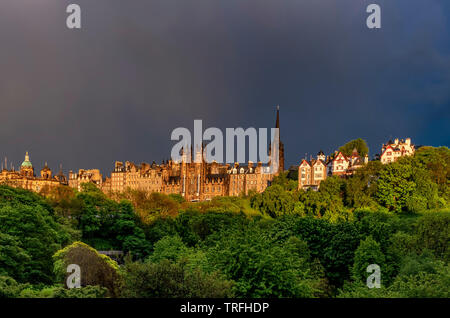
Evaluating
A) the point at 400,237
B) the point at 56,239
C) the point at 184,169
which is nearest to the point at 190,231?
the point at 56,239

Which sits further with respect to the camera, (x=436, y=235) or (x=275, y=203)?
(x=275, y=203)

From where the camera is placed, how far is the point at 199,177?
150875 millimetres

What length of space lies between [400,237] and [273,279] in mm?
21799

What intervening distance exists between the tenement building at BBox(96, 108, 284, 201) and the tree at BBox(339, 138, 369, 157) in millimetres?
23489

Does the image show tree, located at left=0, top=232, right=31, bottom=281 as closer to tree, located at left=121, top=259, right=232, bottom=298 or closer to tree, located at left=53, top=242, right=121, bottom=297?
tree, located at left=53, top=242, right=121, bottom=297

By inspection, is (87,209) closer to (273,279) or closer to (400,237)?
(400,237)

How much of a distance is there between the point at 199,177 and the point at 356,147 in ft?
147

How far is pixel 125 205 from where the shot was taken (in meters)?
74.8

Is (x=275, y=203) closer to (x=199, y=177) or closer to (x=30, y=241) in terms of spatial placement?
(x=30, y=241)

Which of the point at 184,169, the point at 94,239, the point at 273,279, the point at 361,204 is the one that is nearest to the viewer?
the point at 273,279

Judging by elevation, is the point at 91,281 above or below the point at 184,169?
below

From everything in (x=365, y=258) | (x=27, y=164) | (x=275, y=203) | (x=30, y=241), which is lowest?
(x=365, y=258)

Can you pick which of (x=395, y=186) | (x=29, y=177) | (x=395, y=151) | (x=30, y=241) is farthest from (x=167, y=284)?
(x=29, y=177)
